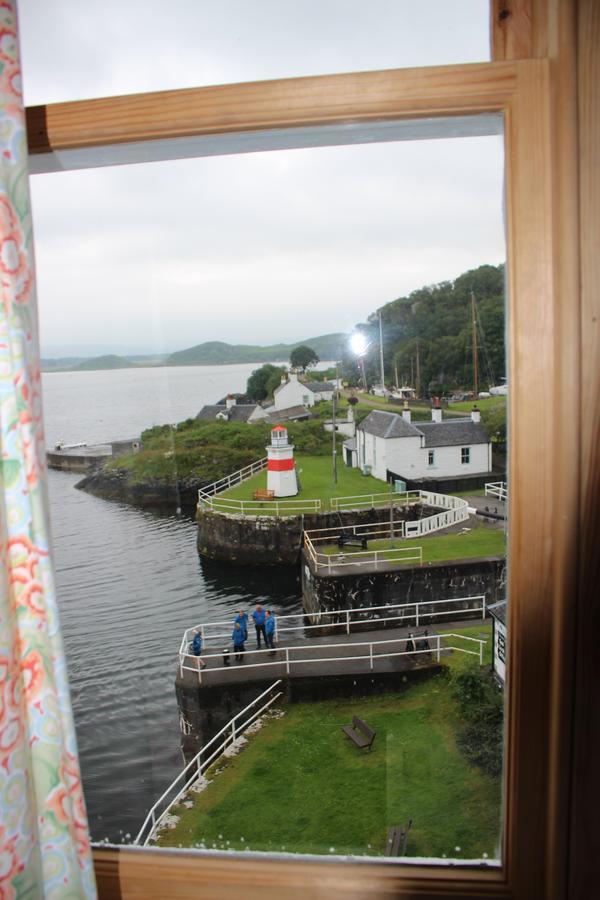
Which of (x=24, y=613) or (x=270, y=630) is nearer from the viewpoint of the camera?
(x=24, y=613)

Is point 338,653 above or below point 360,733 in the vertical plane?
above

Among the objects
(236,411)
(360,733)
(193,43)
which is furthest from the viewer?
(360,733)

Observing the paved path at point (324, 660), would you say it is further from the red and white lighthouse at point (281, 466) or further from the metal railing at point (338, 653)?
the red and white lighthouse at point (281, 466)

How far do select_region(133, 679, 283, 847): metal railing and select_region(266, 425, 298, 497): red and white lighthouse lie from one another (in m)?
0.53

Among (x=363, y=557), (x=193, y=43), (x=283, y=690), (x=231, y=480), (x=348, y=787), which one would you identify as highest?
(x=193, y=43)

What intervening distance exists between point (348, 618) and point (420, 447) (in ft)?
1.93

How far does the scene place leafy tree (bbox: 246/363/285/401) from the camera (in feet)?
4.01

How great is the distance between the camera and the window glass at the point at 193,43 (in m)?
0.86

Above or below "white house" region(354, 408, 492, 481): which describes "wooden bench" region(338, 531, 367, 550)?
below

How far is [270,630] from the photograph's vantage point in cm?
151

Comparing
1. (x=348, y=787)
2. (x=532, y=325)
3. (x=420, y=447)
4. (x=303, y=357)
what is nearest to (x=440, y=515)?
(x=420, y=447)

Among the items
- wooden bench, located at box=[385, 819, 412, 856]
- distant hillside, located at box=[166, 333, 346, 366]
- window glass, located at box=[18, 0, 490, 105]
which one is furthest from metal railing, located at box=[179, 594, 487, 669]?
window glass, located at box=[18, 0, 490, 105]

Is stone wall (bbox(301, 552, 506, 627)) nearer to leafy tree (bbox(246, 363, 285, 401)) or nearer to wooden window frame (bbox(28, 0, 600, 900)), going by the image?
leafy tree (bbox(246, 363, 285, 401))

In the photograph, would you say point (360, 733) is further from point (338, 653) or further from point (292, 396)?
point (292, 396)
